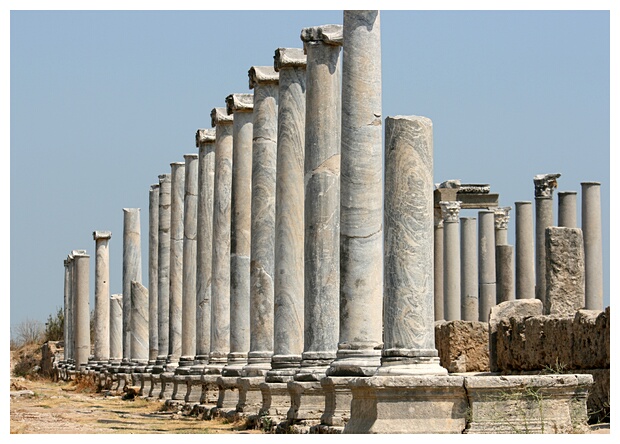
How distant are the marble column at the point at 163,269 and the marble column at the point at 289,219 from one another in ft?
52.4

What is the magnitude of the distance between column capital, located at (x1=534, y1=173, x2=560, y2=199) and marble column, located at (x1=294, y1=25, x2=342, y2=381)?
2086 cm

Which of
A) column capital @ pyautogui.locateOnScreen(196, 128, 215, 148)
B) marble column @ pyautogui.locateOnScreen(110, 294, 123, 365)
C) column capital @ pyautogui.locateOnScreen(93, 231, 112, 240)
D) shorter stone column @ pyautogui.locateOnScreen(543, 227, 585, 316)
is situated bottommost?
marble column @ pyautogui.locateOnScreen(110, 294, 123, 365)

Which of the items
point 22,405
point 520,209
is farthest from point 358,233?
point 520,209

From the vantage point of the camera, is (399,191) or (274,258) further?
(274,258)

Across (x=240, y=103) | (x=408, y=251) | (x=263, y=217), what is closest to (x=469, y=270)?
(x=240, y=103)

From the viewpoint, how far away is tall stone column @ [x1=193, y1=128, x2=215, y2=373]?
3338cm

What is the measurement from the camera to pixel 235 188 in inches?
1144

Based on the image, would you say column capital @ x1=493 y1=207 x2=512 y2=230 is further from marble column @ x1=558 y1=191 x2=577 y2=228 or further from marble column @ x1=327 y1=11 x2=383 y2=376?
marble column @ x1=327 y1=11 x2=383 y2=376

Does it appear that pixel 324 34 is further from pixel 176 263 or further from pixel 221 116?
pixel 176 263

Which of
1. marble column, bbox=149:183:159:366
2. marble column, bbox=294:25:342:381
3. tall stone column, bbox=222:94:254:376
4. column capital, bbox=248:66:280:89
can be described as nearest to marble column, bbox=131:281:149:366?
marble column, bbox=149:183:159:366

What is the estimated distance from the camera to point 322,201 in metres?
21.8

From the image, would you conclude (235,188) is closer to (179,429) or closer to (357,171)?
(179,429)

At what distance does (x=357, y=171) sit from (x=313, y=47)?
359 cm

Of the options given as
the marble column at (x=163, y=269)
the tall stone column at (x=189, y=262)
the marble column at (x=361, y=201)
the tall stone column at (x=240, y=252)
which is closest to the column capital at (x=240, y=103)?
the tall stone column at (x=240, y=252)
